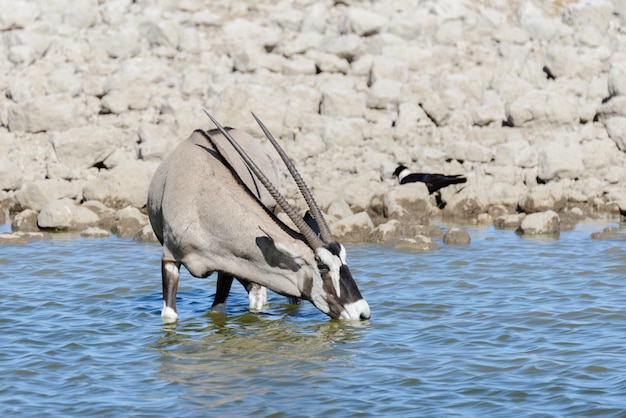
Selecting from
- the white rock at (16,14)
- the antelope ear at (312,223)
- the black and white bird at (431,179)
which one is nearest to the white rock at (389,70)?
the black and white bird at (431,179)

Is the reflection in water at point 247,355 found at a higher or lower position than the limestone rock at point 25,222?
lower

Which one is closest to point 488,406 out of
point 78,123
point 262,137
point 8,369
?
point 8,369

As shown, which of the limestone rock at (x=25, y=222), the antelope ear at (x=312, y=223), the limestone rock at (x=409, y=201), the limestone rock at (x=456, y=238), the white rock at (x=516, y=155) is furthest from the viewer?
the white rock at (x=516, y=155)

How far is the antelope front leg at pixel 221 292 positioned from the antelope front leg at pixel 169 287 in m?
0.65

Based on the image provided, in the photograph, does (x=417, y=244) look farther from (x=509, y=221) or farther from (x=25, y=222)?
(x=25, y=222)

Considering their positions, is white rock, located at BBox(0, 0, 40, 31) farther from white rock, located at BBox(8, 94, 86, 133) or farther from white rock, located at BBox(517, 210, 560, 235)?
white rock, located at BBox(517, 210, 560, 235)

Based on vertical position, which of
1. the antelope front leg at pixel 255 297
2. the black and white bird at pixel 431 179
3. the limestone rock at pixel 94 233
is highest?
the black and white bird at pixel 431 179

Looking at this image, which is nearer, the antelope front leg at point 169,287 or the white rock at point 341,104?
the antelope front leg at point 169,287

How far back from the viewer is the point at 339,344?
1090 cm

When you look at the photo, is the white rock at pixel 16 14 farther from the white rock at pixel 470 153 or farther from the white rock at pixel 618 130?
the white rock at pixel 618 130

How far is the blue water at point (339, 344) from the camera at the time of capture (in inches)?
353

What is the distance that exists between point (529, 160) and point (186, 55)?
1122cm

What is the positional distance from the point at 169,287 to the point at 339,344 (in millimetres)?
2093

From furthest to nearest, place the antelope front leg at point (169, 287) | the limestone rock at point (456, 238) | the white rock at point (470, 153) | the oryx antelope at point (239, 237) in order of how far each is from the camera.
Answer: the white rock at point (470, 153) → the limestone rock at point (456, 238) → the antelope front leg at point (169, 287) → the oryx antelope at point (239, 237)
